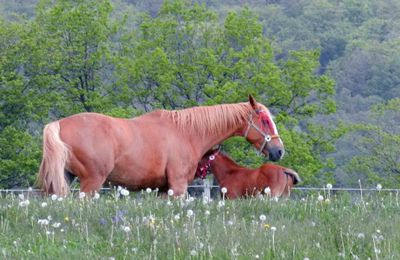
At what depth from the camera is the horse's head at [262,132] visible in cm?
1298

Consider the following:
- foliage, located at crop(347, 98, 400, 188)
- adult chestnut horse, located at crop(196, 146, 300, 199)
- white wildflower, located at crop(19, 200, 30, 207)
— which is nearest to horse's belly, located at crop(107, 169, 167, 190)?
adult chestnut horse, located at crop(196, 146, 300, 199)

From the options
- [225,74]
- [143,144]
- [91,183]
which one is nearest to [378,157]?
[225,74]

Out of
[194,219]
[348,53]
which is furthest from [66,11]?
[348,53]

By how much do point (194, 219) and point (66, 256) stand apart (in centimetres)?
134

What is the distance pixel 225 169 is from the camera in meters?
14.2

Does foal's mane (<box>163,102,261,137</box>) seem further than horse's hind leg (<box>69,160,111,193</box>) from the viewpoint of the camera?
Yes

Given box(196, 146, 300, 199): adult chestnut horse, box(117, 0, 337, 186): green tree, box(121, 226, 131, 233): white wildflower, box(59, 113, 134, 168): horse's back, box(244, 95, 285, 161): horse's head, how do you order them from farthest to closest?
box(117, 0, 337, 186): green tree, box(196, 146, 300, 199): adult chestnut horse, box(244, 95, 285, 161): horse's head, box(59, 113, 134, 168): horse's back, box(121, 226, 131, 233): white wildflower

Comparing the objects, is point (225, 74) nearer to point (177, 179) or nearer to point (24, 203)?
point (177, 179)

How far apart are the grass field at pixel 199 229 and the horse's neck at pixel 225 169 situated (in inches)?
197

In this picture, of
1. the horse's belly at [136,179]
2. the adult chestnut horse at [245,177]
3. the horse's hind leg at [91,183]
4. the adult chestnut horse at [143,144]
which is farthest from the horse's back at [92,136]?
the adult chestnut horse at [245,177]

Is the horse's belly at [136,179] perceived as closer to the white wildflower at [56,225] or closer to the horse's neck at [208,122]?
the horse's neck at [208,122]

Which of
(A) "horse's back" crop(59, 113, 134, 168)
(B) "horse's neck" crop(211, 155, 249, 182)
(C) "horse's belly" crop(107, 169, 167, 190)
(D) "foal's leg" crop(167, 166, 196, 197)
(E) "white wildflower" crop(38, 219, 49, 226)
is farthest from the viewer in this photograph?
(B) "horse's neck" crop(211, 155, 249, 182)

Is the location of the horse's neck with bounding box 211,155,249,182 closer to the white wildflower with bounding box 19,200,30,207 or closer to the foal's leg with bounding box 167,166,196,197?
the foal's leg with bounding box 167,166,196,197

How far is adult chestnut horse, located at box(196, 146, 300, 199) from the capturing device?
13719 mm
